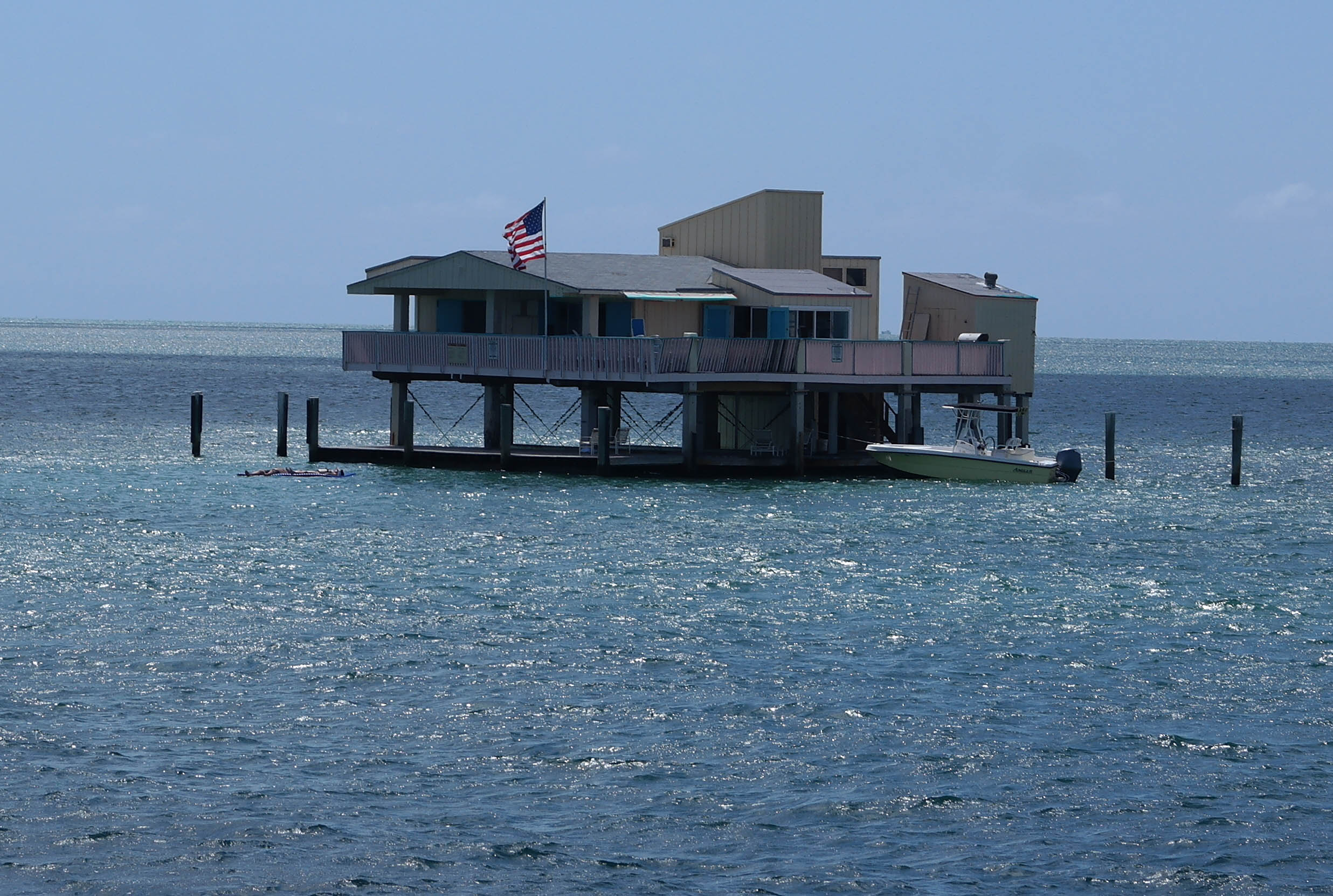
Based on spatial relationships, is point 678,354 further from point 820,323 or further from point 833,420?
point 833,420

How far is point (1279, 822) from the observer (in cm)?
1866

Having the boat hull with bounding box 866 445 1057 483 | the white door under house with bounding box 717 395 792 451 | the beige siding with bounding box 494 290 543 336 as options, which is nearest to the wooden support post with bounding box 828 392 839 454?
the white door under house with bounding box 717 395 792 451

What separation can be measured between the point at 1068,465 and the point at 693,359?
11.2 m

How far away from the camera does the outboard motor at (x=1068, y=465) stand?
2034 inches

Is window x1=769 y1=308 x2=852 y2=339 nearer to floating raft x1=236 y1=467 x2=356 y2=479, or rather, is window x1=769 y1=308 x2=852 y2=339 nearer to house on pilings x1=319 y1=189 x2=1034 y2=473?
house on pilings x1=319 y1=189 x2=1034 y2=473

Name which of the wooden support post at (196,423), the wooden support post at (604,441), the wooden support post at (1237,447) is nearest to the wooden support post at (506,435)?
the wooden support post at (604,441)

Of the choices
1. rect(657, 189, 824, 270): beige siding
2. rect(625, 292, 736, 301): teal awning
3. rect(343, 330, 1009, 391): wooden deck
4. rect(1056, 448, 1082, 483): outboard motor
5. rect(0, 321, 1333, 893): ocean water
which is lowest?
rect(0, 321, 1333, 893): ocean water

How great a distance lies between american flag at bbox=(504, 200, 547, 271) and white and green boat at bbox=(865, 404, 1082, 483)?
10.3 m

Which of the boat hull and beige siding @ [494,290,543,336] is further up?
beige siding @ [494,290,543,336]

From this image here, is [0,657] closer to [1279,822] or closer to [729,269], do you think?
[1279,822]

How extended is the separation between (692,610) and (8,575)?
12280 millimetres

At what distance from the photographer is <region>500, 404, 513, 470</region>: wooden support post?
161ft

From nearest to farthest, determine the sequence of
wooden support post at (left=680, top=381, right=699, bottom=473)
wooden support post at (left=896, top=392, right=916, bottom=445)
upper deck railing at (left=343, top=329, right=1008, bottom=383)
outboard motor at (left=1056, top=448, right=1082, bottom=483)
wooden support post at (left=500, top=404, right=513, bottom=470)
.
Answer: upper deck railing at (left=343, top=329, right=1008, bottom=383) → wooden support post at (left=680, top=381, right=699, bottom=473) → wooden support post at (left=500, top=404, right=513, bottom=470) → wooden support post at (left=896, top=392, right=916, bottom=445) → outboard motor at (left=1056, top=448, right=1082, bottom=483)

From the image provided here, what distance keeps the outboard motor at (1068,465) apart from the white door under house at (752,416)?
297 inches
